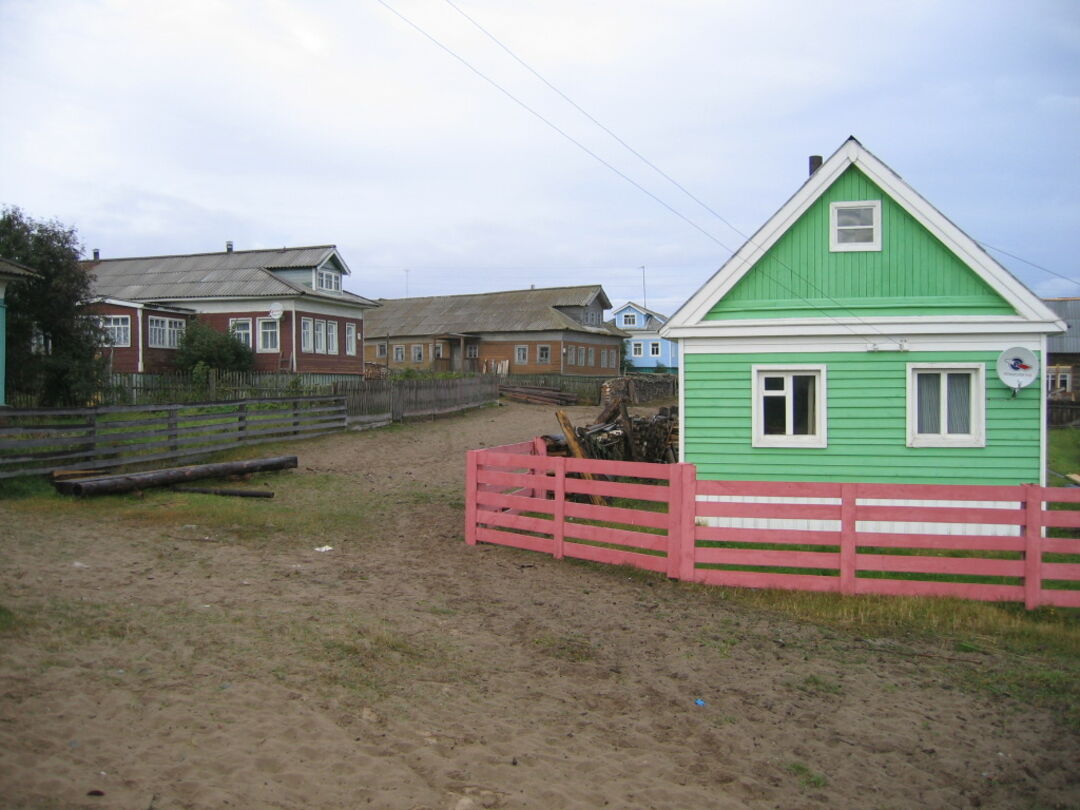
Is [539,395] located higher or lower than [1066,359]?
lower

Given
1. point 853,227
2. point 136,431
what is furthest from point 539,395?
point 853,227

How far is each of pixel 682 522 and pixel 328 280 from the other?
A: 1253 inches

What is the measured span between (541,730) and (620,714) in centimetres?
63

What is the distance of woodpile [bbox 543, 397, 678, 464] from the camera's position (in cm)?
1521

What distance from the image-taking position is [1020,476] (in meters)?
11.8

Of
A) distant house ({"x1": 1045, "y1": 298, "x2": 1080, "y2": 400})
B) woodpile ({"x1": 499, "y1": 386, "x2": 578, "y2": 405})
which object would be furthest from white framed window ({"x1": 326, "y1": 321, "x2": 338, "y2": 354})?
distant house ({"x1": 1045, "y1": 298, "x2": 1080, "y2": 400})

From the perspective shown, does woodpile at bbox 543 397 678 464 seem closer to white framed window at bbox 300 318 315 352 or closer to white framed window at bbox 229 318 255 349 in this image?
white framed window at bbox 300 318 315 352

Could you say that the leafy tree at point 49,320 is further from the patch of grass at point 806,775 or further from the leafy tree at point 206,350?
the patch of grass at point 806,775

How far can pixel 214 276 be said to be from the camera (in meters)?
37.5

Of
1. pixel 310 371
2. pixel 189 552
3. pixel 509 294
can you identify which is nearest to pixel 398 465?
pixel 189 552

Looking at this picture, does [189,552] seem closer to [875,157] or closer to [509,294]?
[875,157]

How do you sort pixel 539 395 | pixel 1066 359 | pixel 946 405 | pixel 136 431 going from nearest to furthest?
pixel 946 405
pixel 136 431
pixel 539 395
pixel 1066 359

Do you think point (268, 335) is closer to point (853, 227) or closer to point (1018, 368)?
point (853, 227)

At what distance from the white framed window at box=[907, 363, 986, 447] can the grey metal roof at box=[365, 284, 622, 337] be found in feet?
129
